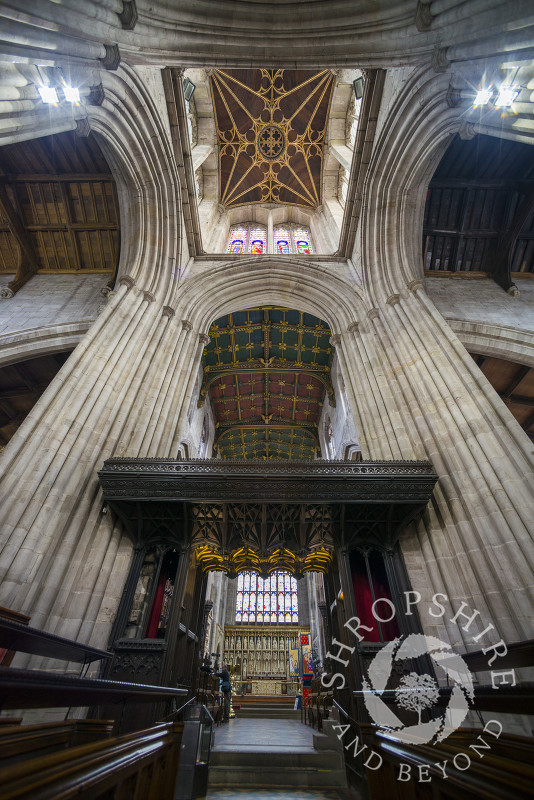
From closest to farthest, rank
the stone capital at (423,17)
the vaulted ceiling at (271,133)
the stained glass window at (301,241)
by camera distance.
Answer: the stone capital at (423,17)
the vaulted ceiling at (271,133)
the stained glass window at (301,241)

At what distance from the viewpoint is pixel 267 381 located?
53.8ft

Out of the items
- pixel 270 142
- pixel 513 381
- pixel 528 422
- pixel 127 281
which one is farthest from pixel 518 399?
pixel 270 142

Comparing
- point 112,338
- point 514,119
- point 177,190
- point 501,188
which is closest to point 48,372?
point 112,338

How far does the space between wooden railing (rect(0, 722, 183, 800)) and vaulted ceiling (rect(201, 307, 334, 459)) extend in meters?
12.7

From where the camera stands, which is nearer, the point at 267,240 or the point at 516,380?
the point at 516,380

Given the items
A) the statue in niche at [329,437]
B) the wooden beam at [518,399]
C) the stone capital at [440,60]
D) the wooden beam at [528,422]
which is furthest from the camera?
the statue in niche at [329,437]

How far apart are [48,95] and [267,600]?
28579mm

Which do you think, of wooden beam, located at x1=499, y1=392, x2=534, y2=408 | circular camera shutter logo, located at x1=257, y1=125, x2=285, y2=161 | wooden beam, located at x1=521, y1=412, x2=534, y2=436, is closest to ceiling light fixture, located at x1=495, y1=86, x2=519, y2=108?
wooden beam, located at x1=499, y1=392, x2=534, y2=408

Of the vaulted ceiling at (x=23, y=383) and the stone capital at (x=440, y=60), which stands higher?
the stone capital at (x=440, y=60)

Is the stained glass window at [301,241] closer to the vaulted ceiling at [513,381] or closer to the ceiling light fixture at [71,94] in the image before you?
the vaulted ceiling at [513,381]

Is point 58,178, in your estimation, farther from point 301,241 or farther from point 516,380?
point 516,380

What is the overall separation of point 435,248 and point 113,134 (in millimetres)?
10331

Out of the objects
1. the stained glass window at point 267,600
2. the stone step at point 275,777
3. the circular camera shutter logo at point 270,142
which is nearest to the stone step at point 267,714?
the stone step at point 275,777

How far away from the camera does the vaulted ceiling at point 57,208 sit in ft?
34.4
